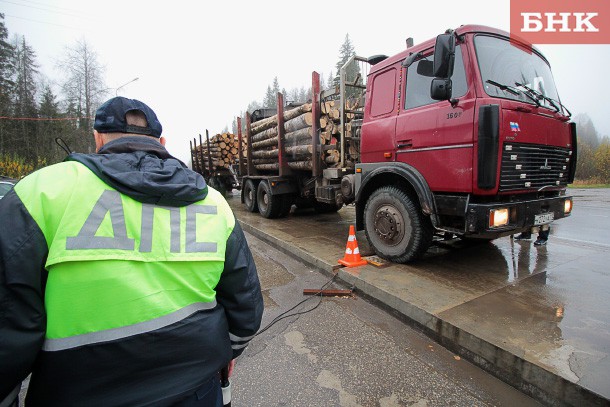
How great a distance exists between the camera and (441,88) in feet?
11.3

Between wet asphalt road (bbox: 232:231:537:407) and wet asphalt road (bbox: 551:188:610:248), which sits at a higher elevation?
wet asphalt road (bbox: 551:188:610:248)

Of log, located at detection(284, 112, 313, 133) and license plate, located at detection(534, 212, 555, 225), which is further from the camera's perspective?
log, located at detection(284, 112, 313, 133)

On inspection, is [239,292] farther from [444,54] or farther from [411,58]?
[411,58]

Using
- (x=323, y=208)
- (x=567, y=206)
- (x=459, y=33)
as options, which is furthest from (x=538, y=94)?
(x=323, y=208)

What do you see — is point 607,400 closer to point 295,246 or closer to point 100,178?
point 100,178

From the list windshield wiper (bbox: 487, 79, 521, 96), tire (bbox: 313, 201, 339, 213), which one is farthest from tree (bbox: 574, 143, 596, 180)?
windshield wiper (bbox: 487, 79, 521, 96)

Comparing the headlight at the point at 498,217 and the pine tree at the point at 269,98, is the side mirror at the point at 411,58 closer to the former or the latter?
the headlight at the point at 498,217

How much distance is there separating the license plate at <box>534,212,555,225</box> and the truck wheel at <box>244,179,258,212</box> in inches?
286

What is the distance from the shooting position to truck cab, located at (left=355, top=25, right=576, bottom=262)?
134 inches

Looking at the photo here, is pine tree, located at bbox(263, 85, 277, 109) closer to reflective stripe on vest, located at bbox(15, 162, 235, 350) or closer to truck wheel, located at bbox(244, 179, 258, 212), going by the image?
truck wheel, located at bbox(244, 179, 258, 212)

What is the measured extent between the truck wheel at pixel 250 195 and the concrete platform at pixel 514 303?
4.18m

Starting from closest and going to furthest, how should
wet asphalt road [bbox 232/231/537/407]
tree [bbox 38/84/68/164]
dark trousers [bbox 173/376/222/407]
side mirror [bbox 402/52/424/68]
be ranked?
dark trousers [bbox 173/376/222/407] → wet asphalt road [bbox 232/231/537/407] → side mirror [bbox 402/52/424/68] → tree [bbox 38/84/68/164]

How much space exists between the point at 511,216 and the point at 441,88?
5.32ft

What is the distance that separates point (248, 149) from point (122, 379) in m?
9.22
